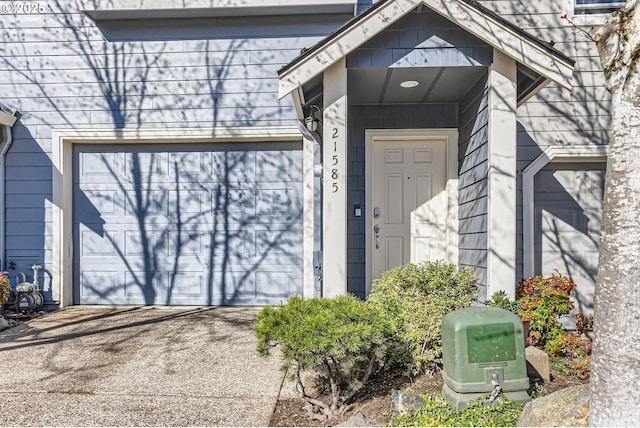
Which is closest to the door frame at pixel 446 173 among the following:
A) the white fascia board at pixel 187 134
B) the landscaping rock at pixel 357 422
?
the white fascia board at pixel 187 134

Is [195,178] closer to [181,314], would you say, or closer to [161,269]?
[161,269]

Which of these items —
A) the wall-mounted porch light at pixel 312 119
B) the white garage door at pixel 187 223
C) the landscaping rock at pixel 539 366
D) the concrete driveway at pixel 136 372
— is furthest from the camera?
the white garage door at pixel 187 223

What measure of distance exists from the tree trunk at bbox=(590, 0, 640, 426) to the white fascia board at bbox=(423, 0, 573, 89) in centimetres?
164

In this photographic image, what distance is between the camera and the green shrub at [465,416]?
8.16 ft

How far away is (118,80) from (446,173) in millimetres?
4610

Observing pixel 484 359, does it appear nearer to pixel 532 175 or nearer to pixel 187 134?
pixel 532 175

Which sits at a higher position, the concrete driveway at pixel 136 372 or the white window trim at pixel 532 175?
the white window trim at pixel 532 175

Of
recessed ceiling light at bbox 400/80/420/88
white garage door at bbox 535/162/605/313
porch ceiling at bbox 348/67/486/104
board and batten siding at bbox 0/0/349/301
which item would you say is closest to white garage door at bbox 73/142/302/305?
board and batten siding at bbox 0/0/349/301

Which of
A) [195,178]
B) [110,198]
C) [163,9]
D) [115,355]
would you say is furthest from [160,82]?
[115,355]

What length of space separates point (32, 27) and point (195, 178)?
303 cm

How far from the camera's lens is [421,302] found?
352 centimetres

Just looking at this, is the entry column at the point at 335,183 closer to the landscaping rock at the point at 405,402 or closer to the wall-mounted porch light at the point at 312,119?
the wall-mounted porch light at the point at 312,119

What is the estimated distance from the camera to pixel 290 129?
224 inches

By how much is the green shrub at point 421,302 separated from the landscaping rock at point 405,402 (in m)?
0.46
